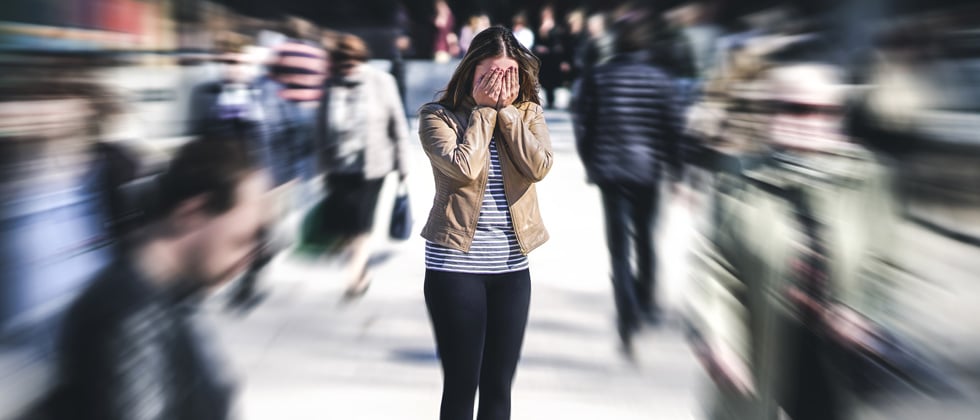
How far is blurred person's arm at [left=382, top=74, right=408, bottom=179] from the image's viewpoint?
4504mm

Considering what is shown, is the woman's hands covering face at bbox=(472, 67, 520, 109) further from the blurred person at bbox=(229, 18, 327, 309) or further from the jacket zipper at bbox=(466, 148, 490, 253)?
the blurred person at bbox=(229, 18, 327, 309)

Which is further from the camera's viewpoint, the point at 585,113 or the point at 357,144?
the point at 357,144

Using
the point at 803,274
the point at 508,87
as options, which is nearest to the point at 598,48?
the point at 803,274

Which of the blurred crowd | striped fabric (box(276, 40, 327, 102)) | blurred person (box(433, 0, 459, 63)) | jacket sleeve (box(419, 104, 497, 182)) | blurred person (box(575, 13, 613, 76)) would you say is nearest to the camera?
jacket sleeve (box(419, 104, 497, 182))

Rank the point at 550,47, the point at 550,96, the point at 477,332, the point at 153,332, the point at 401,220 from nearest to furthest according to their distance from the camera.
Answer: the point at 477,332, the point at 153,332, the point at 401,220, the point at 550,47, the point at 550,96

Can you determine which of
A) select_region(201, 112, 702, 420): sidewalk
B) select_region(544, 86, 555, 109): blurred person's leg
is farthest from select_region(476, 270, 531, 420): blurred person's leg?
select_region(544, 86, 555, 109): blurred person's leg

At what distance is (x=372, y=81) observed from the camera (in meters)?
4.50

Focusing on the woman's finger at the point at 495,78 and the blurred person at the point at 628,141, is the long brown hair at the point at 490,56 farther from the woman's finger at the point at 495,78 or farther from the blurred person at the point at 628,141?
the blurred person at the point at 628,141

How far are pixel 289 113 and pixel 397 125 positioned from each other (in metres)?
0.90

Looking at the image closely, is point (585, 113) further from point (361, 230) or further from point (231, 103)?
point (231, 103)

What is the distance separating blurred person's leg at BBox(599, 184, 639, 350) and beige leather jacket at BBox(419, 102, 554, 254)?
1834mm

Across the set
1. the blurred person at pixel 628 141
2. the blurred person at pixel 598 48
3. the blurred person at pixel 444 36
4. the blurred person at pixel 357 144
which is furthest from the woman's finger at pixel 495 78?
the blurred person at pixel 444 36

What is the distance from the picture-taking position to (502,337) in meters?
2.08

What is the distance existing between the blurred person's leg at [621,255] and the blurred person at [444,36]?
110 inches
